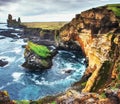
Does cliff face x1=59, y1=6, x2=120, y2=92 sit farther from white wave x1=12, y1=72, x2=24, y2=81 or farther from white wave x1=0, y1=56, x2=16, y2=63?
white wave x1=0, y1=56, x2=16, y2=63

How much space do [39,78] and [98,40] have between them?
940 inches

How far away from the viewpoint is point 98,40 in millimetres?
65562

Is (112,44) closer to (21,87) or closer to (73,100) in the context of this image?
(21,87)

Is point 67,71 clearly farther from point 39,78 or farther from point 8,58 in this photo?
point 8,58

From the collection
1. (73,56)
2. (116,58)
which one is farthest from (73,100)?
(73,56)

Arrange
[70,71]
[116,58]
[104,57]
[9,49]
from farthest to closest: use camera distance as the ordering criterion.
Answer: [9,49] < [70,71] < [104,57] < [116,58]

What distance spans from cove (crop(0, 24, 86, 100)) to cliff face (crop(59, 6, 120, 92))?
751cm

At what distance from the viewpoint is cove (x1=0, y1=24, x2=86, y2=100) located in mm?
68200

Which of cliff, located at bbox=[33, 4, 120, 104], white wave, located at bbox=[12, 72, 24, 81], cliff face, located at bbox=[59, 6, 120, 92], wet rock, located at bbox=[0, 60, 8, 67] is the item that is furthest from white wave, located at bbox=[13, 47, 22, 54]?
white wave, located at bbox=[12, 72, 24, 81]

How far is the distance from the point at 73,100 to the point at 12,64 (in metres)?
76.8

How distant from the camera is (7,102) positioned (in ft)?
116

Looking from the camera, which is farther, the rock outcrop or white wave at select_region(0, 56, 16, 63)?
white wave at select_region(0, 56, 16, 63)

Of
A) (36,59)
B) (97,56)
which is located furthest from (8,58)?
(97,56)

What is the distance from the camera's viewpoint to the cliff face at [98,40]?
2005 inches
